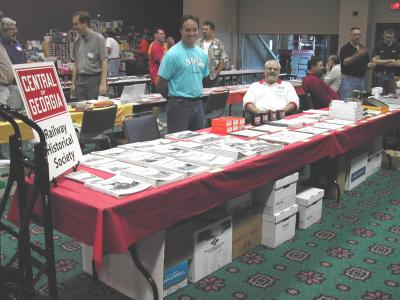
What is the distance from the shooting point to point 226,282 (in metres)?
2.65

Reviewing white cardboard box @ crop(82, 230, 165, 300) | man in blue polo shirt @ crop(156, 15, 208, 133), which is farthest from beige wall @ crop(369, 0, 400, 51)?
white cardboard box @ crop(82, 230, 165, 300)

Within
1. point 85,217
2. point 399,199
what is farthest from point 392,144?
point 85,217

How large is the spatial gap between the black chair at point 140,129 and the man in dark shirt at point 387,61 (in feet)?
12.5

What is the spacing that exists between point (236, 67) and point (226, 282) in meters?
10.7

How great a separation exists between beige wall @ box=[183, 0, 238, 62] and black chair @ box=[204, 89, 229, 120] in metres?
6.76

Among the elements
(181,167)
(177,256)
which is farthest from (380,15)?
(177,256)

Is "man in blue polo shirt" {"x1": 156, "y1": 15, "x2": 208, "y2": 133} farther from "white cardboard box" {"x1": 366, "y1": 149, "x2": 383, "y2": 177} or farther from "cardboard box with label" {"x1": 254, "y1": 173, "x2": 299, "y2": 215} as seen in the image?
"white cardboard box" {"x1": 366, "y1": 149, "x2": 383, "y2": 177}

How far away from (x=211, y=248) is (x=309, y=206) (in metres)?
1.02

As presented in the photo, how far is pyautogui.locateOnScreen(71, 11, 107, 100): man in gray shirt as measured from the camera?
5027mm

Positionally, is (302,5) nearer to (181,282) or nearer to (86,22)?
(86,22)

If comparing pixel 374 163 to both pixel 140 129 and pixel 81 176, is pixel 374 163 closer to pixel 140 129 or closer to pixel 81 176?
pixel 140 129

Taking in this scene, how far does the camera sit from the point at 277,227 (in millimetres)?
3076

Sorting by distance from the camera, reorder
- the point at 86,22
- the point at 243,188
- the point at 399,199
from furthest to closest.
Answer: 1. the point at 86,22
2. the point at 399,199
3. the point at 243,188

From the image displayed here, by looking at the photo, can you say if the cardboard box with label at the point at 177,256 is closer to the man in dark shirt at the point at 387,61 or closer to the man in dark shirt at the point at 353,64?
the man in dark shirt at the point at 353,64
